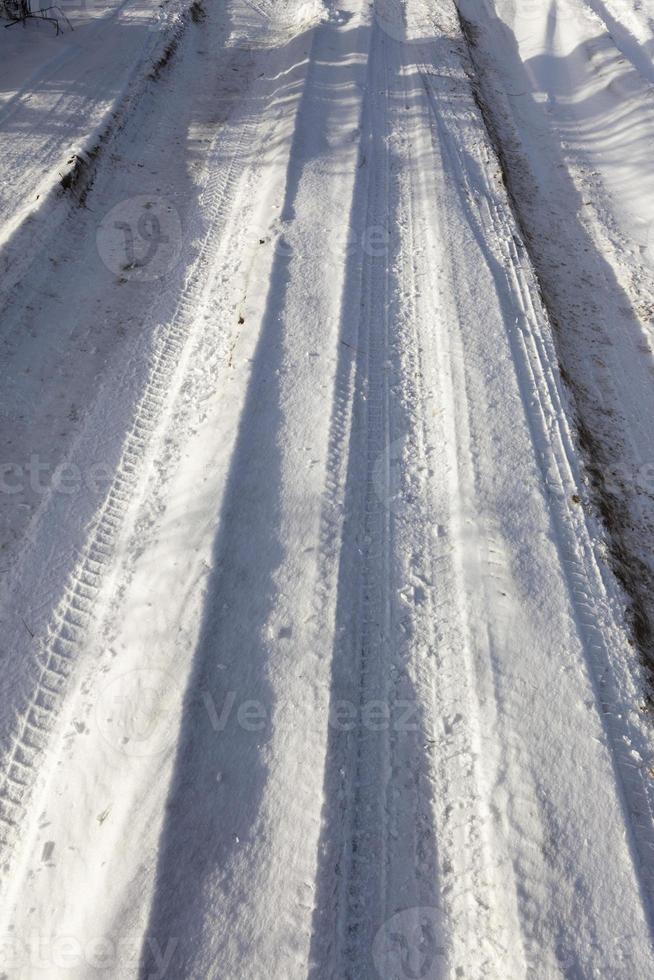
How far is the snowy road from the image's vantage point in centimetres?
246

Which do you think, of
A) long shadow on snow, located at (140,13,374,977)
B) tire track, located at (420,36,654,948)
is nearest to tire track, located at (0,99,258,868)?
long shadow on snow, located at (140,13,374,977)

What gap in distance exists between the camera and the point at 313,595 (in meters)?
3.28

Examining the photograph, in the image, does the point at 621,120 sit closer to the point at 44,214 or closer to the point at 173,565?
the point at 44,214

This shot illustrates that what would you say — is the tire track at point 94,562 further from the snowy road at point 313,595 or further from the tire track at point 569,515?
the tire track at point 569,515

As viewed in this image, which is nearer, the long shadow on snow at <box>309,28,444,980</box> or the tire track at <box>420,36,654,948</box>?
the long shadow on snow at <box>309,28,444,980</box>

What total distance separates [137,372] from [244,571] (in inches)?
73.0

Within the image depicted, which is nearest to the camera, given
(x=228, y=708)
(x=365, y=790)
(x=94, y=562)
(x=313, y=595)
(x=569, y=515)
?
(x=365, y=790)

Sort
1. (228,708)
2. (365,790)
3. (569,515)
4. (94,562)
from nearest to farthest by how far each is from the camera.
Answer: (365,790) → (228,708) → (94,562) → (569,515)

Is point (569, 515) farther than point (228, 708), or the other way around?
point (569, 515)

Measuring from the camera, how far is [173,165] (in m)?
6.21

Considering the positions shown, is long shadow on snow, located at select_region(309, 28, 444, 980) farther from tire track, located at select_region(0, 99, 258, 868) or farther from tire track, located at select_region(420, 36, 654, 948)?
tire track, located at select_region(0, 99, 258, 868)

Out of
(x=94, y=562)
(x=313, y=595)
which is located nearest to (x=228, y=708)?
(x=313, y=595)

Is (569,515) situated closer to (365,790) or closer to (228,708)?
(365,790)

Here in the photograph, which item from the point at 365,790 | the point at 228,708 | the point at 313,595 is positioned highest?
the point at 313,595
